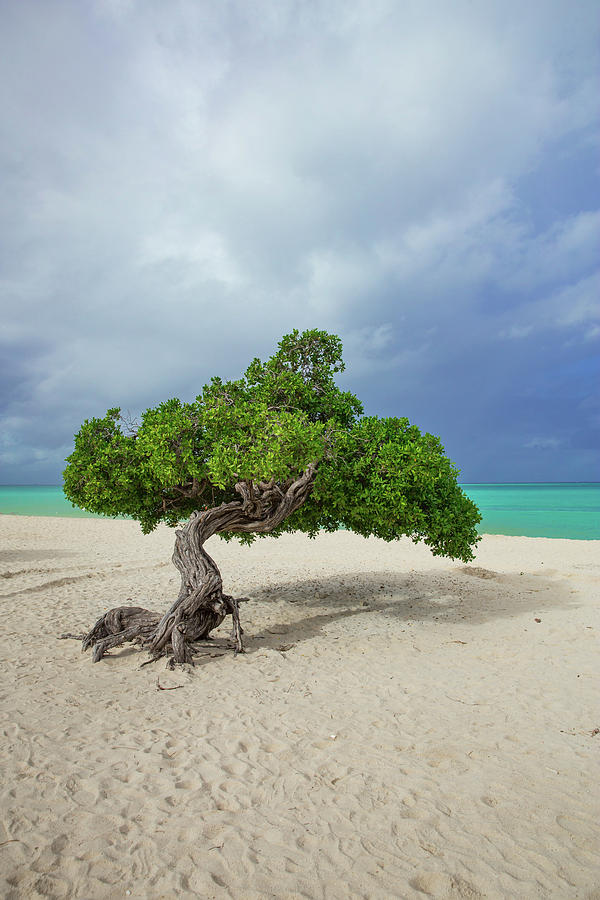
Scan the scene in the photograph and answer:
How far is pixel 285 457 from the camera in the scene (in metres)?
9.68

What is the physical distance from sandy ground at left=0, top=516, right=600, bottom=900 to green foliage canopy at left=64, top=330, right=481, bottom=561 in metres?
3.13

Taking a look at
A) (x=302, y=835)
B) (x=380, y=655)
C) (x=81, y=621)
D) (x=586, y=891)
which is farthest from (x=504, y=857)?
(x=81, y=621)

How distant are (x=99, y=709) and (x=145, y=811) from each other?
3.07m

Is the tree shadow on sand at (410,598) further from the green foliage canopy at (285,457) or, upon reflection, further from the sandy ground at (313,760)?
the green foliage canopy at (285,457)

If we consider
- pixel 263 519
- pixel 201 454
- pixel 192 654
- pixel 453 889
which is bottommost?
pixel 453 889

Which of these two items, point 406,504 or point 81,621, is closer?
point 406,504

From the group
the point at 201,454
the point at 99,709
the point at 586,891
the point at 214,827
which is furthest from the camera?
the point at 201,454

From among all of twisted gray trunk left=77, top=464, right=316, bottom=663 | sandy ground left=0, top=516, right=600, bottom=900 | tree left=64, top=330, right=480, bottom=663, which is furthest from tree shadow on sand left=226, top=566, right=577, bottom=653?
tree left=64, top=330, right=480, bottom=663

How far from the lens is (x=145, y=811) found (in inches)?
215

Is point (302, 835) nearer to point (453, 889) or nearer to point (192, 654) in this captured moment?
point (453, 889)

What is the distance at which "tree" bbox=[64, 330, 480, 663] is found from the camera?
1043cm

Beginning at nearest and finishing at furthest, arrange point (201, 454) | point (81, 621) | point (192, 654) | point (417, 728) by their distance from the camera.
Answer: point (417, 728) → point (192, 654) → point (201, 454) → point (81, 621)

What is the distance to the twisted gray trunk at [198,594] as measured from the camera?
34.9 feet

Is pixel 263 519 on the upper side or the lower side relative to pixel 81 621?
upper
